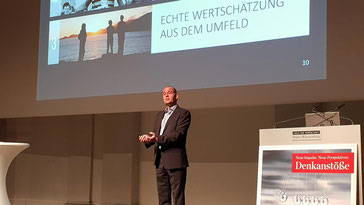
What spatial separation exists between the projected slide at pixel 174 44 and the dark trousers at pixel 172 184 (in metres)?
1.07

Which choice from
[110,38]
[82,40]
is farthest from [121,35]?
[82,40]

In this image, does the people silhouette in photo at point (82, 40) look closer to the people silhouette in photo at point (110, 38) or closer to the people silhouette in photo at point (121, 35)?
the people silhouette in photo at point (110, 38)

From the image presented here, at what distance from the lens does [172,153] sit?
3.66 meters

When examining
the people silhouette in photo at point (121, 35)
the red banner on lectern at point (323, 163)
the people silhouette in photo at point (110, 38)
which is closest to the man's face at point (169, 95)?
the red banner on lectern at point (323, 163)

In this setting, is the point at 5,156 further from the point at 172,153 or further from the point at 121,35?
the point at 121,35

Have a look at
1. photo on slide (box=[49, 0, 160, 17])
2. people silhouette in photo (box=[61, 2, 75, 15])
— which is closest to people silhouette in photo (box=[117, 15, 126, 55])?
photo on slide (box=[49, 0, 160, 17])

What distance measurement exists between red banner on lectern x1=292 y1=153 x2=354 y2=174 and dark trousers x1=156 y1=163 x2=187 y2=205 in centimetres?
94

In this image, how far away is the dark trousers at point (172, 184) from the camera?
362 cm

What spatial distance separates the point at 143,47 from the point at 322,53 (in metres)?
1.81

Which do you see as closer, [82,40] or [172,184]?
[172,184]

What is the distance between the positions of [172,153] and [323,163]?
116 centimetres

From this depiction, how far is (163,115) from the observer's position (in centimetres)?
385

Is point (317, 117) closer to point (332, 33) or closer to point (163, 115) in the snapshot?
point (332, 33)

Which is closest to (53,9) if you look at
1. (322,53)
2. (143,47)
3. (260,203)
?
(143,47)
